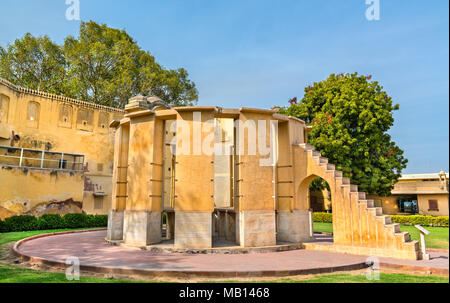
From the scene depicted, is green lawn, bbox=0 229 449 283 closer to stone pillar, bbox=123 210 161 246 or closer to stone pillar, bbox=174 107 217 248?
stone pillar, bbox=174 107 217 248

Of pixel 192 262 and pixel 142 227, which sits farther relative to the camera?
pixel 142 227

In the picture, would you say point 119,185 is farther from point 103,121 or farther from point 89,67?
point 89,67

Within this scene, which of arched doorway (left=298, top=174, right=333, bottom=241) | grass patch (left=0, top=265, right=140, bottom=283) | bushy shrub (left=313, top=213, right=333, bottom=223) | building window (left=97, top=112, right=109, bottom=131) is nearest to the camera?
grass patch (left=0, top=265, right=140, bottom=283)

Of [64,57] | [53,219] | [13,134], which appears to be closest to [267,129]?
[53,219]

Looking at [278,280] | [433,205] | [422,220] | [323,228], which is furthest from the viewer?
[433,205]

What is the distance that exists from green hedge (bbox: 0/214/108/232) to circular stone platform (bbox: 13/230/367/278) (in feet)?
31.1

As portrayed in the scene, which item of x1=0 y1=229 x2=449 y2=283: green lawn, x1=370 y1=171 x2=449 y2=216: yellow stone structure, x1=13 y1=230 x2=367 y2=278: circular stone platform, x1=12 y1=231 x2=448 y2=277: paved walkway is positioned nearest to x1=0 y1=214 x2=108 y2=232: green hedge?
x1=13 y1=230 x2=367 y2=278: circular stone platform

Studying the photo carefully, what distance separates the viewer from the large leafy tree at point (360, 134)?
25.3 metres

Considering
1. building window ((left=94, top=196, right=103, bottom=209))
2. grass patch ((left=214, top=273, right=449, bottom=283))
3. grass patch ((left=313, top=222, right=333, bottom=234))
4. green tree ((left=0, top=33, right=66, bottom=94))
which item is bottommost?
grass patch ((left=313, top=222, right=333, bottom=234))

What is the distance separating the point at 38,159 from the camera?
970 inches

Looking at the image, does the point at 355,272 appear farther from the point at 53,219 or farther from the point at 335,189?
the point at 53,219

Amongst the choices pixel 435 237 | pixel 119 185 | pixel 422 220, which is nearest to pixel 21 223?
pixel 119 185

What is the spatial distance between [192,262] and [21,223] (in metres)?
16.9

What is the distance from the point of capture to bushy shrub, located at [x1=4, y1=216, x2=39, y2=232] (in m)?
19.9
